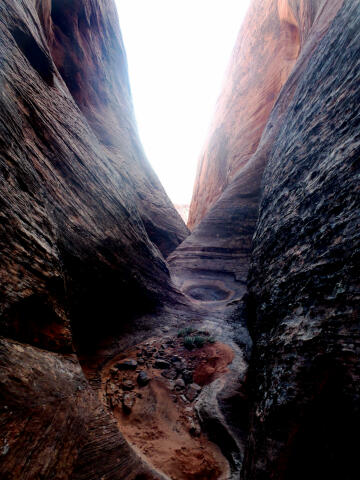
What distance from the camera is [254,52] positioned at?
18.0 metres

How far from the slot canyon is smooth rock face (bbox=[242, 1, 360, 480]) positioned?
0.01m

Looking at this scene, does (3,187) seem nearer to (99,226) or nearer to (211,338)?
(99,226)

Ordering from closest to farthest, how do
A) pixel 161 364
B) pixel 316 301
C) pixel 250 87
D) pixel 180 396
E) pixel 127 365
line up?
pixel 316 301, pixel 180 396, pixel 127 365, pixel 161 364, pixel 250 87

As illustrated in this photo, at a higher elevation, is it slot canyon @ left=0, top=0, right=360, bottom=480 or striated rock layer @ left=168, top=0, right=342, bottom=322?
striated rock layer @ left=168, top=0, right=342, bottom=322

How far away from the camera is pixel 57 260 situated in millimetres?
2762

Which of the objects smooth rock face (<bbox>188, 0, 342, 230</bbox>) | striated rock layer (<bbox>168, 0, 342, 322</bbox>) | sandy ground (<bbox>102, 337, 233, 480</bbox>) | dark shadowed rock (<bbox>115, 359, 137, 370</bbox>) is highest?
smooth rock face (<bbox>188, 0, 342, 230</bbox>)

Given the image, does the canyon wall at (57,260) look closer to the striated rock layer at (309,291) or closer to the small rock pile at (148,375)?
the small rock pile at (148,375)

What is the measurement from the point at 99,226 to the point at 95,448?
350 centimetres

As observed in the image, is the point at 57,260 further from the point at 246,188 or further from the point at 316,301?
the point at 246,188

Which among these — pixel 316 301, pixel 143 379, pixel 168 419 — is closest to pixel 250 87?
pixel 316 301

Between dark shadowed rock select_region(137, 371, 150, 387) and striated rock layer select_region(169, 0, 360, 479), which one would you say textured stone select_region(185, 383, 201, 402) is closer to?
striated rock layer select_region(169, 0, 360, 479)

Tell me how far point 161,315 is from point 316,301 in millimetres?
4790

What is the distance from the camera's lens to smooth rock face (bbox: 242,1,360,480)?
1594 millimetres

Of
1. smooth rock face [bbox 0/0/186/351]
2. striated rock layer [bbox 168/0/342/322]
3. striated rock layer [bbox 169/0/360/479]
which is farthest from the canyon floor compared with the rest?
striated rock layer [bbox 168/0/342/322]
